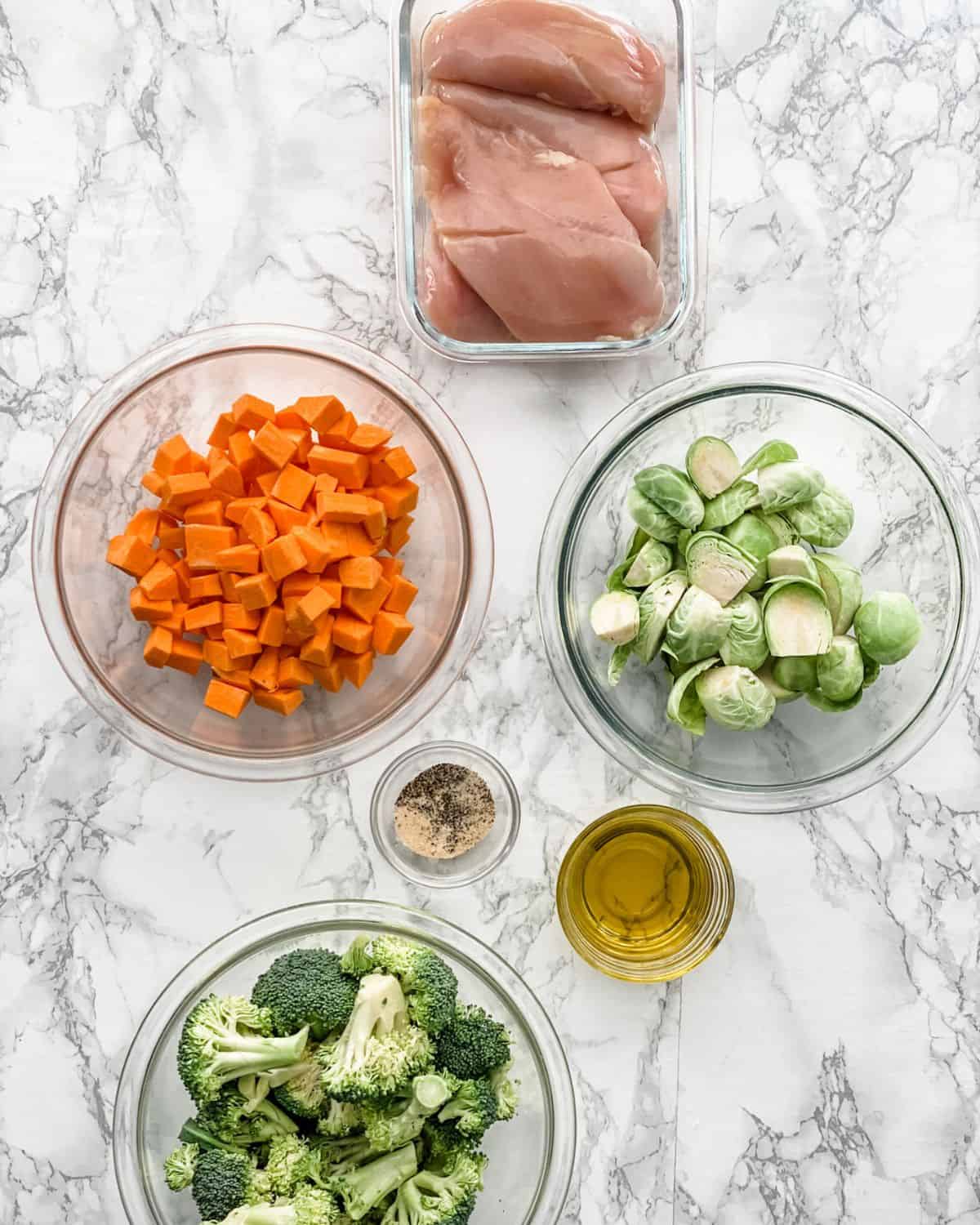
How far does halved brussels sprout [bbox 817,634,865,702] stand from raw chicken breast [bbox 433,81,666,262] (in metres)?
0.81

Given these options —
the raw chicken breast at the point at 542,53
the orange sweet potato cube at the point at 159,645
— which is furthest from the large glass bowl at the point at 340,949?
the raw chicken breast at the point at 542,53

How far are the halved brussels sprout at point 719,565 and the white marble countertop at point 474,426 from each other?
348mm

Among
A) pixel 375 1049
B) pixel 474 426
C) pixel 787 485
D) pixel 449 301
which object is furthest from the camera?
pixel 474 426

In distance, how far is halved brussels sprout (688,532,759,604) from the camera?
72.3 inches

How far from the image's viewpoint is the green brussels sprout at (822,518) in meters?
1.92

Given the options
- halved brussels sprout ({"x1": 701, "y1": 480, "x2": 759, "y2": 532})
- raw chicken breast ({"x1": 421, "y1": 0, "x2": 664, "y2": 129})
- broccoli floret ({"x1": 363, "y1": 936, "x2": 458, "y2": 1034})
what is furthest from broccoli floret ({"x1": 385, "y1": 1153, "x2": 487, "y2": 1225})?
raw chicken breast ({"x1": 421, "y1": 0, "x2": 664, "y2": 129})

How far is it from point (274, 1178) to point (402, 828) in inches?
23.7

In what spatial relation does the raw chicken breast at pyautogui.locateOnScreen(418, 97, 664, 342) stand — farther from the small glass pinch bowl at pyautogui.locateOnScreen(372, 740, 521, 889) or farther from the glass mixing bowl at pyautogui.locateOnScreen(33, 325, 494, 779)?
the small glass pinch bowl at pyautogui.locateOnScreen(372, 740, 521, 889)

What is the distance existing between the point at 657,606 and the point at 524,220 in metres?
0.71

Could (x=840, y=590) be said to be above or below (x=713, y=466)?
below

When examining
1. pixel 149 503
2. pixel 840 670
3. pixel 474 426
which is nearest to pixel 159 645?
pixel 149 503

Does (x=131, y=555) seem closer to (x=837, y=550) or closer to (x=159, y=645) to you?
(x=159, y=645)

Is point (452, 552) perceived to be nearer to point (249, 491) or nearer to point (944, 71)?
point (249, 491)

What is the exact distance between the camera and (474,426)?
82.1 inches
